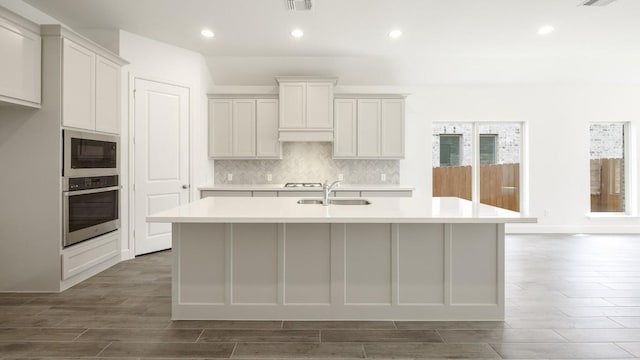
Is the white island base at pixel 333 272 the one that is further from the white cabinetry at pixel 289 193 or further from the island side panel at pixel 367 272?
the white cabinetry at pixel 289 193

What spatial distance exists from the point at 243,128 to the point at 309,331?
153 inches

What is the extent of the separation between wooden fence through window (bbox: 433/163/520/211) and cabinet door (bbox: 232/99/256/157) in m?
3.05

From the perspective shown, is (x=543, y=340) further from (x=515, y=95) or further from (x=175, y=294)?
(x=515, y=95)

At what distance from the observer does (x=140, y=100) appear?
16.3 feet

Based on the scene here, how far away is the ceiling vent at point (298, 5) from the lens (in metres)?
3.79

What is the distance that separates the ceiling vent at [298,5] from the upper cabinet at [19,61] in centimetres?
218

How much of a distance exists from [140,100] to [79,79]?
115 centimetres

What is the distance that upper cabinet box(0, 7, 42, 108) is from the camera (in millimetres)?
3186

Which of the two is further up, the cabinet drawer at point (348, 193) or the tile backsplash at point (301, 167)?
the tile backsplash at point (301, 167)

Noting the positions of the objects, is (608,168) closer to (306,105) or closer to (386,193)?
(386,193)

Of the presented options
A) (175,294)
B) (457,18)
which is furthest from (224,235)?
(457,18)

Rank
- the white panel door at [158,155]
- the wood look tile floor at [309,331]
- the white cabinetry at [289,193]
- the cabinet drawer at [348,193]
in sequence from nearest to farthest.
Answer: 1. the wood look tile floor at [309,331]
2. the white panel door at [158,155]
3. the white cabinetry at [289,193]
4. the cabinet drawer at [348,193]

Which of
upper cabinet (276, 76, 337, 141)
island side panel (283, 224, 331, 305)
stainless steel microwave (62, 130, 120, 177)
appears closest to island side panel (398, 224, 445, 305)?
island side panel (283, 224, 331, 305)

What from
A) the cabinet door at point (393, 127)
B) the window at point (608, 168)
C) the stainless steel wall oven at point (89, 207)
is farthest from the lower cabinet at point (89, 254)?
the window at point (608, 168)
